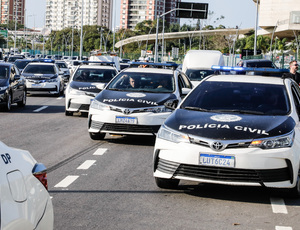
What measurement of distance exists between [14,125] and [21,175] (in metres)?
13.4

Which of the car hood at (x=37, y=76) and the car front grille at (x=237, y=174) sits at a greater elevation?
the car front grille at (x=237, y=174)

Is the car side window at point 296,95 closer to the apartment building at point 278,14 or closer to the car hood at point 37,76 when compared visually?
the car hood at point 37,76

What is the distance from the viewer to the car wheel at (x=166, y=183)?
8500 mm

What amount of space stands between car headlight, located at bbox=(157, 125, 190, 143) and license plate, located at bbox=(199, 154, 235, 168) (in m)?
0.30

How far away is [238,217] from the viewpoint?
23.4 feet

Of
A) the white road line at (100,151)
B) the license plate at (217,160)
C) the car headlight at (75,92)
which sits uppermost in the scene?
the license plate at (217,160)

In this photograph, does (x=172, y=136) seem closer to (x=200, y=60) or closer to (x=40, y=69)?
(x=40, y=69)

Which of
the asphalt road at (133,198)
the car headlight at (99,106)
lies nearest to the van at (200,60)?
the car headlight at (99,106)

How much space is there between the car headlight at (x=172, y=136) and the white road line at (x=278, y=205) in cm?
125

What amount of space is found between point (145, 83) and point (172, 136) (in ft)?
21.4

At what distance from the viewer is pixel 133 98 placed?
13.6 m

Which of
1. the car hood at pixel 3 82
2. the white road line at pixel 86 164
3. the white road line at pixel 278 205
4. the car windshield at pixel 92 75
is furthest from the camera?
the car windshield at pixel 92 75

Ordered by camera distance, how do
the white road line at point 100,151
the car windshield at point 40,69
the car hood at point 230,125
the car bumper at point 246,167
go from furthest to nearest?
the car windshield at point 40,69
the white road line at point 100,151
the car hood at point 230,125
the car bumper at point 246,167

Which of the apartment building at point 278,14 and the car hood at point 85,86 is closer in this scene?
the car hood at point 85,86
